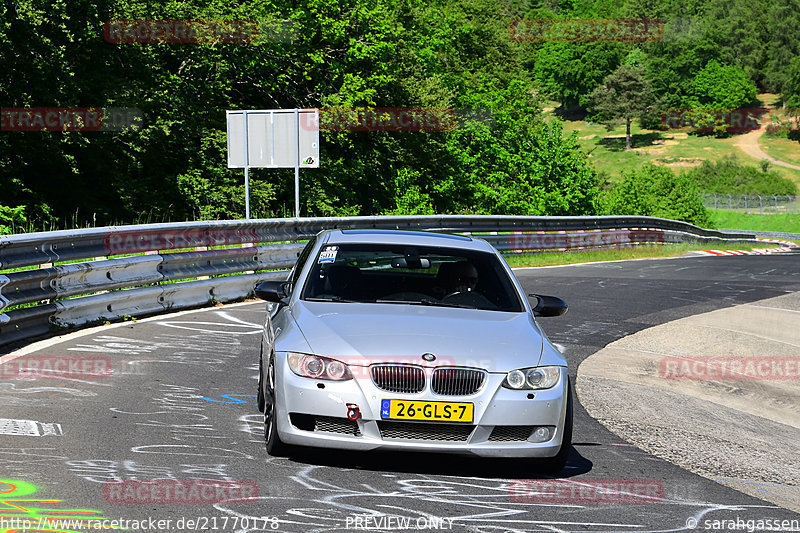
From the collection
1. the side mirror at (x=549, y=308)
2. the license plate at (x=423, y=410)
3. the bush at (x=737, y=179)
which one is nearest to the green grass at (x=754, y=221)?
the bush at (x=737, y=179)

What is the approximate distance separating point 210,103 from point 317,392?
33.0 meters

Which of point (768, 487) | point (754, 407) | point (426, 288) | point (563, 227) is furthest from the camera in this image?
point (563, 227)

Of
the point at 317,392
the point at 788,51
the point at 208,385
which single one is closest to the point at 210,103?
the point at 208,385

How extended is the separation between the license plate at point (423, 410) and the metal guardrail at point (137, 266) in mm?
5484

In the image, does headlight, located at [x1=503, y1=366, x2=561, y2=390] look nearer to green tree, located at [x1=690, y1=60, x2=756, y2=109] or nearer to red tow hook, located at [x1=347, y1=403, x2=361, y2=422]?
red tow hook, located at [x1=347, y1=403, x2=361, y2=422]

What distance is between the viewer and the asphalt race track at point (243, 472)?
4.81 m

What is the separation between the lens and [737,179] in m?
121

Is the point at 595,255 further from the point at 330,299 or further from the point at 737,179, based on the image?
the point at 737,179

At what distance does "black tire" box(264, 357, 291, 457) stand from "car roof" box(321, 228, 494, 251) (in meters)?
1.39

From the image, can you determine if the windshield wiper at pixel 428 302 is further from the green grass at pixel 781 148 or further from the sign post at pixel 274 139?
the green grass at pixel 781 148

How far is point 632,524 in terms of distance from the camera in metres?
4.96

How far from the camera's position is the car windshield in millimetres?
6934

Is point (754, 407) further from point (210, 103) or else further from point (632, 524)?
point (210, 103)

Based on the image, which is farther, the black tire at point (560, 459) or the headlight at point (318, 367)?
the black tire at point (560, 459)
